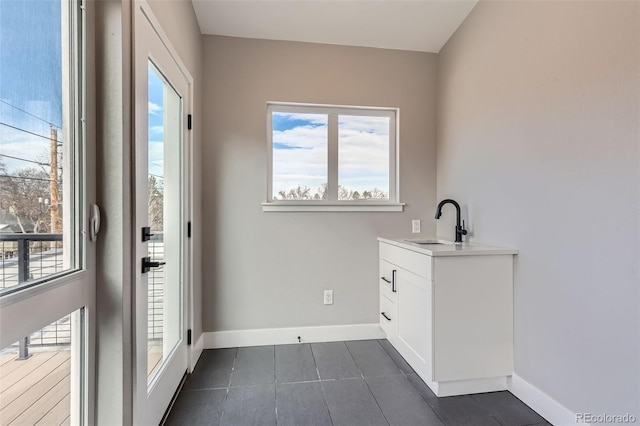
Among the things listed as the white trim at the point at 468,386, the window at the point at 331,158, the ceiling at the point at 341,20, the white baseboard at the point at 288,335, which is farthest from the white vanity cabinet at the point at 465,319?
the ceiling at the point at 341,20

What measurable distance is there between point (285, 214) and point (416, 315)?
4.19 feet

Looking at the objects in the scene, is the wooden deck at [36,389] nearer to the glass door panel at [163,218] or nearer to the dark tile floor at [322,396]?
the glass door panel at [163,218]

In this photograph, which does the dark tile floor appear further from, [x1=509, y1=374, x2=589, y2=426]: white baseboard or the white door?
the white door

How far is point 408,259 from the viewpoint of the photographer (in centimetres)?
218

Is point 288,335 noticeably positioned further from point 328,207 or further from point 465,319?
point 465,319

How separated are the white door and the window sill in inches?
29.1

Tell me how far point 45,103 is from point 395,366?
241cm

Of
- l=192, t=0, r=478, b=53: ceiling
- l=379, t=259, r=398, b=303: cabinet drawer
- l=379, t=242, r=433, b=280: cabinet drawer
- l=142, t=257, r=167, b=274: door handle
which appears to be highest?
l=192, t=0, r=478, b=53: ceiling

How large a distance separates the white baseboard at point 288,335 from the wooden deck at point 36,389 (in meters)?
1.52

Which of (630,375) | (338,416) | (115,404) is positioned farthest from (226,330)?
(630,375)

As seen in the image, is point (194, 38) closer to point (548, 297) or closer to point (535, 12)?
point (535, 12)

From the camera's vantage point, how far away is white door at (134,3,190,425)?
1352 millimetres

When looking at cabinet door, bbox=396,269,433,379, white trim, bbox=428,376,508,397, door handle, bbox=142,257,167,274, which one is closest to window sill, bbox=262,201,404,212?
cabinet door, bbox=396,269,433,379

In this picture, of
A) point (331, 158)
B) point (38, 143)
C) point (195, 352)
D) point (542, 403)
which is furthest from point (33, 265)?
point (542, 403)
